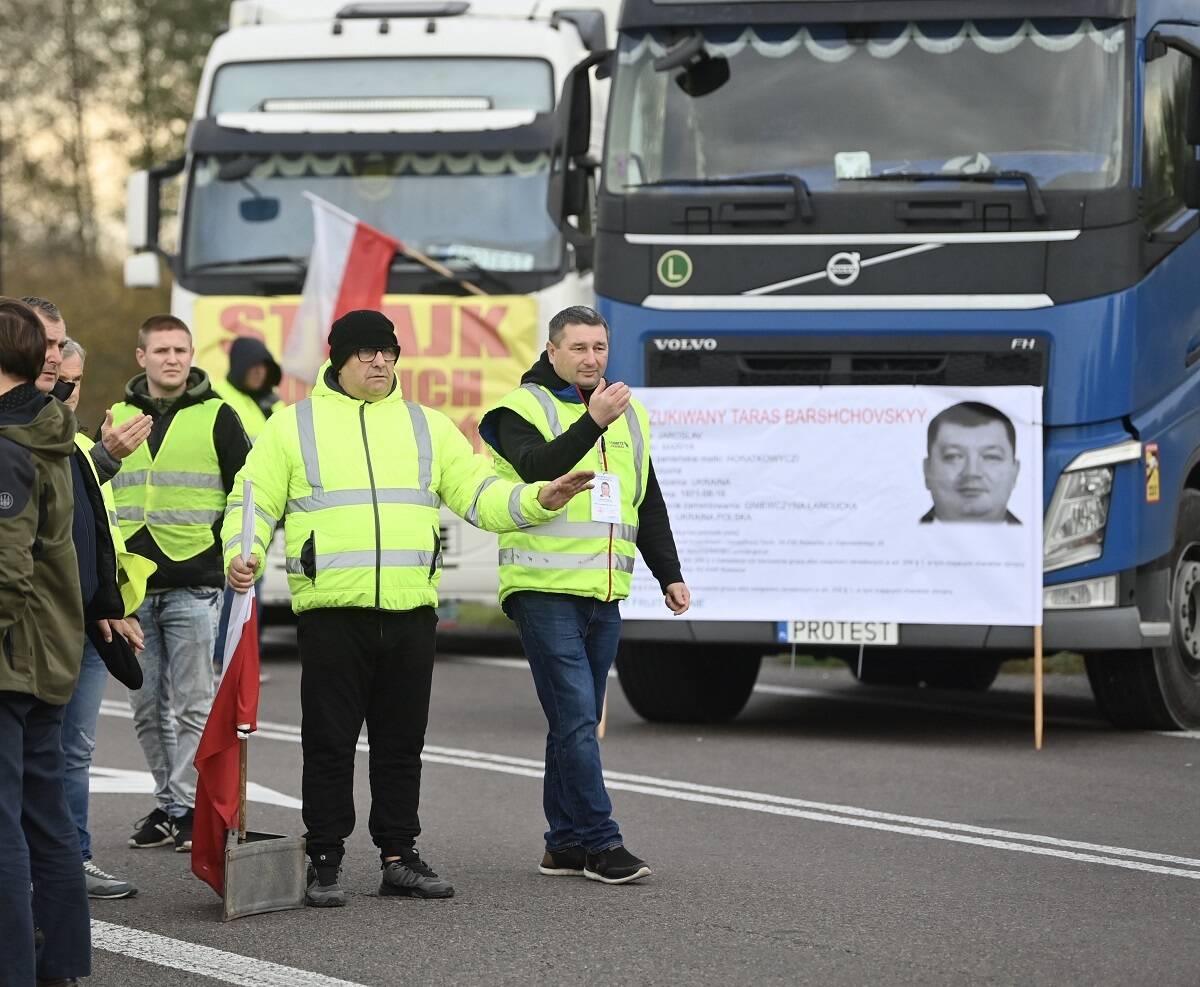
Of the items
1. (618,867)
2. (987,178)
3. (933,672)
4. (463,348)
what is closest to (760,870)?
(618,867)

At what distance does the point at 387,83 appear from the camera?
15.7m

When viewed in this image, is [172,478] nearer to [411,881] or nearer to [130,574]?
[130,574]

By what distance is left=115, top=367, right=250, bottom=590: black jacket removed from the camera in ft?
27.2

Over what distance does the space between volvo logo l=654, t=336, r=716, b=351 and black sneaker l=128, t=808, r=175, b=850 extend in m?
3.85

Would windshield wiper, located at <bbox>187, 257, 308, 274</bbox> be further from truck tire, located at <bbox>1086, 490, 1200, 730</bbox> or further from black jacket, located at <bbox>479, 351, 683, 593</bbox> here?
black jacket, located at <bbox>479, 351, 683, 593</bbox>

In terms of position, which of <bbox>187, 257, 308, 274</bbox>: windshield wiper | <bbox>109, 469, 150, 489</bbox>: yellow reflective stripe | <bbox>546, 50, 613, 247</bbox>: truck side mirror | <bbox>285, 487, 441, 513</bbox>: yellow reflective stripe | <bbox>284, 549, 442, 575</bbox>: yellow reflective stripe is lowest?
<bbox>284, 549, 442, 575</bbox>: yellow reflective stripe

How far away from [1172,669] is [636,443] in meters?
4.42

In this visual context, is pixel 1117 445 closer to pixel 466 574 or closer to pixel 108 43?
pixel 466 574

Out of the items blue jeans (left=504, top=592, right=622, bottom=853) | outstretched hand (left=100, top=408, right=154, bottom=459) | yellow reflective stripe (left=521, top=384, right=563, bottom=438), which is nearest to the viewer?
outstretched hand (left=100, top=408, right=154, bottom=459)

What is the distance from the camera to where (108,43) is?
41375 millimetres

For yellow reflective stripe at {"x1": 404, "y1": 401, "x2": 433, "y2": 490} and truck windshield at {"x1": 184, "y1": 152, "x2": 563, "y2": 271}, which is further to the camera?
truck windshield at {"x1": 184, "y1": 152, "x2": 563, "y2": 271}

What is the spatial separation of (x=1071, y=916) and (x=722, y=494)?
4751 mm

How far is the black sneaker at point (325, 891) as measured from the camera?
709 centimetres

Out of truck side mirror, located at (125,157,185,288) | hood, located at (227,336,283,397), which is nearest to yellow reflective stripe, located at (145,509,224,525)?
hood, located at (227,336,283,397)
